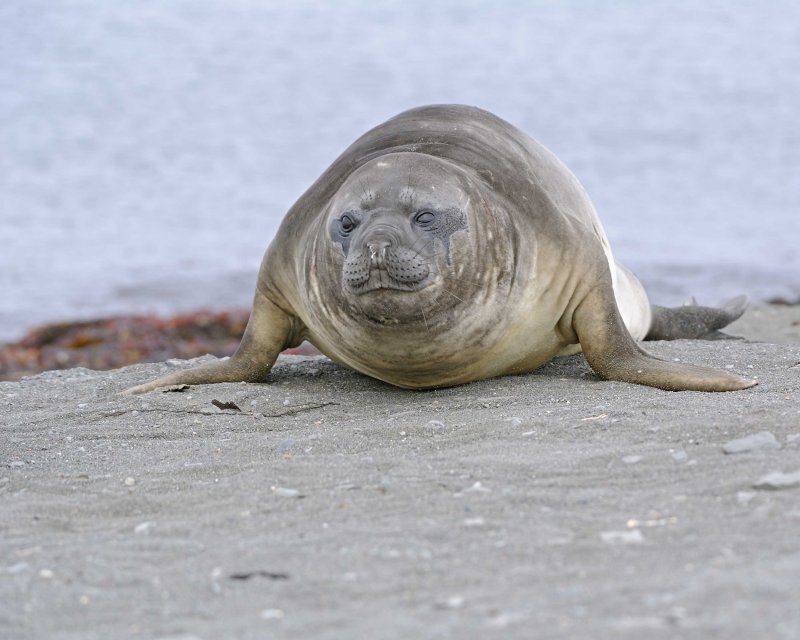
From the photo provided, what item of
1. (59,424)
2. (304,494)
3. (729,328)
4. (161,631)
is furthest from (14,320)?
(161,631)

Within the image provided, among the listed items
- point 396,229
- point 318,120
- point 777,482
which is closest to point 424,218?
point 396,229

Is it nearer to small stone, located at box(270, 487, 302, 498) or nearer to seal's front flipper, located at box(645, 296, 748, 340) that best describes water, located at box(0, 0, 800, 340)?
seal's front flipper, located at box(645, 296, 748, 340)

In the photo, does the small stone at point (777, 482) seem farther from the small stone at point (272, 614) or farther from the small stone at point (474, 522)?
the small stone at point (272, 614)

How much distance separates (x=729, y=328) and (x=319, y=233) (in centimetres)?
391

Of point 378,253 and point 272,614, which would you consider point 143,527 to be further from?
point 378,253

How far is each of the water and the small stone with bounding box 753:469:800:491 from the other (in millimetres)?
9833

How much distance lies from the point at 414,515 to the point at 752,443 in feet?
3.45

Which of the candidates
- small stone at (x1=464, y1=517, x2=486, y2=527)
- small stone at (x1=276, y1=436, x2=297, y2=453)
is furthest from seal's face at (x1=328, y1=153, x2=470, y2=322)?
small stone at (x1=464, y1=517, x2=486, y2=527)

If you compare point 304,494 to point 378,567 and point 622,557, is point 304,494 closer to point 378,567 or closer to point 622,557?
point 378,567

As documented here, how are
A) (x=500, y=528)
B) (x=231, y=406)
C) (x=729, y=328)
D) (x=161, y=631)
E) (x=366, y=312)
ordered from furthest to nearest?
(x=729, y=328) → (x=231, y=406) → (x=366, y=312) → (x=500, y=528) → (x=161, y=631)

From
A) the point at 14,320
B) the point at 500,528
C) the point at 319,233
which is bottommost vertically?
the point at 14,320

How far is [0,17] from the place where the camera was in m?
48.8

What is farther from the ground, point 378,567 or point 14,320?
point 378,567

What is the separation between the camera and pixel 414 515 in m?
3.46
